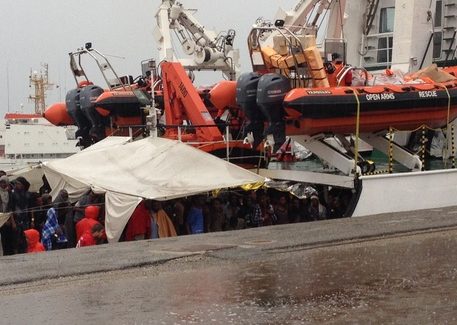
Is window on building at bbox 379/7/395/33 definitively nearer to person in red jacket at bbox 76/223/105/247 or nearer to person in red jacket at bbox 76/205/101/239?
person in red jacket at bbox 76/205/101/239

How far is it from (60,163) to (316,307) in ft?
25.1

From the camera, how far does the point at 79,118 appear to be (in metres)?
17.7

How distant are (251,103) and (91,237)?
4311 mm

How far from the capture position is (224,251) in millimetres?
8398

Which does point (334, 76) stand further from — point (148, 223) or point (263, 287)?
point (263, 287)

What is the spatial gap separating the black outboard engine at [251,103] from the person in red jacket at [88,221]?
3815 mm

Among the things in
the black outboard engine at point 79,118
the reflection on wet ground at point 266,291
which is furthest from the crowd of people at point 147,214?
the black outboard engine at point 79,118

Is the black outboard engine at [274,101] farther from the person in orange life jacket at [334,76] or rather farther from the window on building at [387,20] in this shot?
the window on building at [387,20]

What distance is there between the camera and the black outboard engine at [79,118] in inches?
693

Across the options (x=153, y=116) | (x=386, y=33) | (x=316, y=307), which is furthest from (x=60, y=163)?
(x=386, y=33)

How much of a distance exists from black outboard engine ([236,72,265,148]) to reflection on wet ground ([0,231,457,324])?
4967 millimetres

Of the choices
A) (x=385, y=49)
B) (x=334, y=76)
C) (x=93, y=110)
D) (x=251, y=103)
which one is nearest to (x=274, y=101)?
(x=251, y=103)

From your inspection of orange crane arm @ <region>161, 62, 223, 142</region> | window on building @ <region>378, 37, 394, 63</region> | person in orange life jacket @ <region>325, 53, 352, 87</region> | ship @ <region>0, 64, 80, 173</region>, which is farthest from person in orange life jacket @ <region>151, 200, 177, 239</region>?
ship @ <region>0, 64, 80, 173</region>

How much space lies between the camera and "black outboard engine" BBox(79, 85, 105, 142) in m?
16.7
